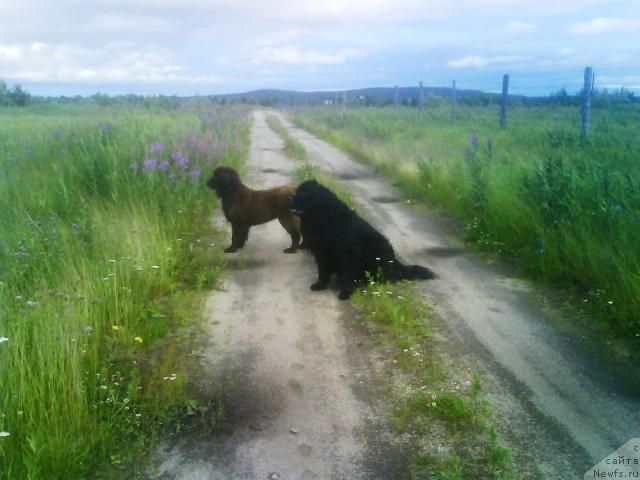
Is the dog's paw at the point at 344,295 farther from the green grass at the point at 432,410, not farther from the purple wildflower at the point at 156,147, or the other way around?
the purple wildflower at the point at 156,147

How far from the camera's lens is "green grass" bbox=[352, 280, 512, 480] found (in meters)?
3.07

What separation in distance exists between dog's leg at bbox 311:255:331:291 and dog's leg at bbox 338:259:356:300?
9.6 inches

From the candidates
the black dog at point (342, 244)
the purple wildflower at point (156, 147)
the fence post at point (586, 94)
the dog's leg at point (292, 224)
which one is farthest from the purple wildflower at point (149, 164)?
the fence post at point (586, 94)

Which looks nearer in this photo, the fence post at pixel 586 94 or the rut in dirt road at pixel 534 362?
the rut in dirt road at pixel 534 362

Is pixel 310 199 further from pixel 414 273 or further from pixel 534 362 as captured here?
pixel 534 362

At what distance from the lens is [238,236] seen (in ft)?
23.9

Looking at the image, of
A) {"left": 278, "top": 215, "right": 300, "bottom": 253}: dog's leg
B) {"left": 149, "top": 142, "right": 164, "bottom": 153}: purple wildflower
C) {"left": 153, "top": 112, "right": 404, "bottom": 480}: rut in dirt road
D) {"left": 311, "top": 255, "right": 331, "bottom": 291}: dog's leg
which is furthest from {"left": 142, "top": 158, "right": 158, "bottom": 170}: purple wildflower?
A: {"left": 311, "top": 255, "right": 331, "bottom": 291}: dog's leg

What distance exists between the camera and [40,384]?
3207mm

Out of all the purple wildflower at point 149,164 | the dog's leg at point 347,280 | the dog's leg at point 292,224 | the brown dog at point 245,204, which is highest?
the purple wildflower at point 149,164

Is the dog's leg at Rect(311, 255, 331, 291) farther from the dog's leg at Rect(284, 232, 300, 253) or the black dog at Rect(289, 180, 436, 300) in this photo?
the dog's leg at Rect(284, 232, 300, 253)

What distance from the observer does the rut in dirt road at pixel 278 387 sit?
10.2ft

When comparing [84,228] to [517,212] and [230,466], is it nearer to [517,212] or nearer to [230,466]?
[230,466]

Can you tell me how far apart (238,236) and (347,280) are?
2.12m

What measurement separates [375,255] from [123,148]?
567 centimetres
